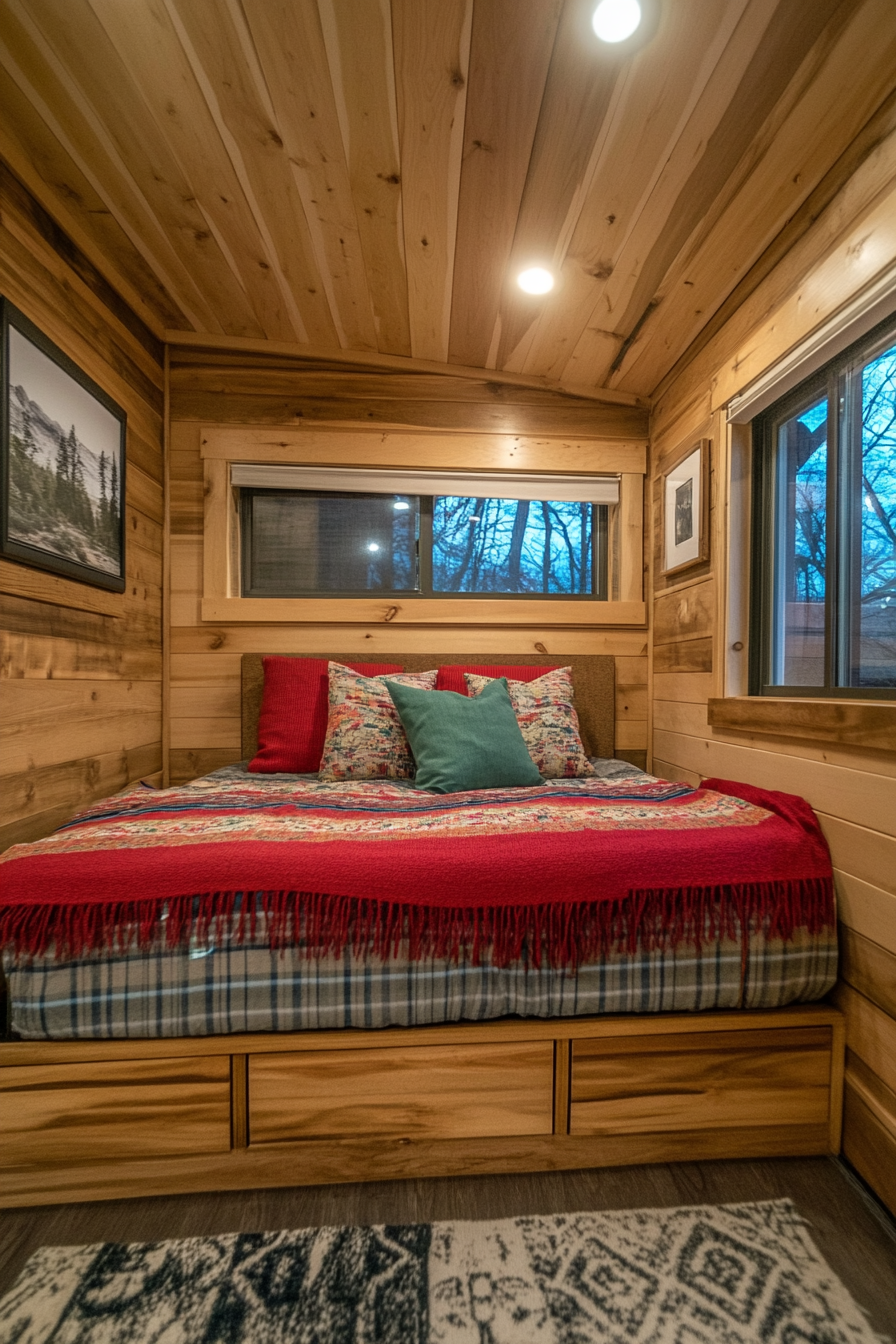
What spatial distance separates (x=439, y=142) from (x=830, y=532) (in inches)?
53.5

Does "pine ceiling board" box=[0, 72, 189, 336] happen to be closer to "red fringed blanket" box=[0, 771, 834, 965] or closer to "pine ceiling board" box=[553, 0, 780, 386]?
"pine ceiling board" box=[553, 0, 780, 386]

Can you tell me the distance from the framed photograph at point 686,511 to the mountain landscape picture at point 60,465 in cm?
195

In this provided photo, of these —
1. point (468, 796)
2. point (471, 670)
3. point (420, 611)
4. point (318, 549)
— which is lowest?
point (468, 796)

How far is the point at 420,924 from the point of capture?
3.67ft

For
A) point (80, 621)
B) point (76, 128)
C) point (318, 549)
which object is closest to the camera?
point (76, 128)

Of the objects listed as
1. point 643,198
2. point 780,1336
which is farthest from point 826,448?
point 780,1336

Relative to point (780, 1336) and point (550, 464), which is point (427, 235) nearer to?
point (550, 464)

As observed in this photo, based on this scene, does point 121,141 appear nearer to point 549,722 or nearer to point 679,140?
point 679,140

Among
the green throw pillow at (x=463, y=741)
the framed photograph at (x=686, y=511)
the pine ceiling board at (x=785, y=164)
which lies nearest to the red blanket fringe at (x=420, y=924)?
the green throw pillow at (x=463, y=741)

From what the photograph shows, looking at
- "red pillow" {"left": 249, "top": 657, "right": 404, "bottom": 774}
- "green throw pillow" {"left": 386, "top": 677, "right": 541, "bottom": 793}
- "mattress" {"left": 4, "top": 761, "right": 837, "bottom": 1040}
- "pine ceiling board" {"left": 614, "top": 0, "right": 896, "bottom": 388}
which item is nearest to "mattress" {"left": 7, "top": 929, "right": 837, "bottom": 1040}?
"mattress" {"left": 4, "top": 761, "right": 837, "bottom": 1040}

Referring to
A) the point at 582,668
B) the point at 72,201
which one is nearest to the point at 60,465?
the point at 72,201

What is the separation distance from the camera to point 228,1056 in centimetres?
111

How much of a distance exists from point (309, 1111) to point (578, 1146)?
53cm

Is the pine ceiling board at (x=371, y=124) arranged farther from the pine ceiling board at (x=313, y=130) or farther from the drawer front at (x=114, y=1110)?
the drawer front at (x=114, y=1110)
